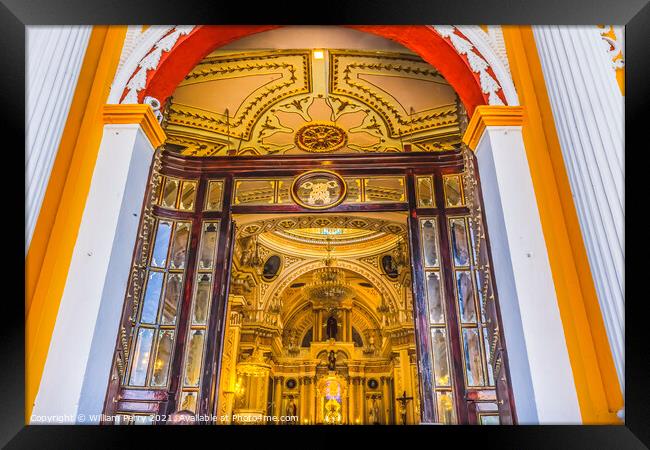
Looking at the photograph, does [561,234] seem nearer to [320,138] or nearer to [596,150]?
[596,150]

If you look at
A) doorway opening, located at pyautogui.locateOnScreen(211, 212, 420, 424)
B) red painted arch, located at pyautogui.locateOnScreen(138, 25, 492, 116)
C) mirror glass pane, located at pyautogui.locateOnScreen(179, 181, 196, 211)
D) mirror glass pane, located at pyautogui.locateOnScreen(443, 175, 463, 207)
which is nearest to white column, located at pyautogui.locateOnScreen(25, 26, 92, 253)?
red painted arch, located at pyautogui.locateOnScreen(138, 25, 492, 116)

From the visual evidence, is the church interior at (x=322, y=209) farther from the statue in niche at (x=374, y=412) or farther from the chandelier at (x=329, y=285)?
the statue in niche at (x=374, y=412)

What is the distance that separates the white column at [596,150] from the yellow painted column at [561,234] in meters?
0.19

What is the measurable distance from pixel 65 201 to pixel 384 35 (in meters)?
2.94

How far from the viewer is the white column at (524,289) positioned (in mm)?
2844

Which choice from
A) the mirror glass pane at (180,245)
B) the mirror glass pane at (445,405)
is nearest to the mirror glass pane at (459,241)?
the mirror glass pane at (445,405)

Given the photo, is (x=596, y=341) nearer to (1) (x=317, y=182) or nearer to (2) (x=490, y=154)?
(2) (x=490, y=154)

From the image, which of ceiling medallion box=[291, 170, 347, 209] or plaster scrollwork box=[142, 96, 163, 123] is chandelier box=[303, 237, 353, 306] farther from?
plaster scrollwork box=[142, 96, 163, 123]

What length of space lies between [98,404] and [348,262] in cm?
1167

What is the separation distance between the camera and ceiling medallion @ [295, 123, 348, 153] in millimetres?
7969

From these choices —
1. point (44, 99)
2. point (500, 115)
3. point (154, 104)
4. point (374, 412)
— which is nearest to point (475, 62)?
point (500, 115)

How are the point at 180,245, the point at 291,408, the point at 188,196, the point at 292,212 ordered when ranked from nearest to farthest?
the point at 180,245 → the point at 188,196 → the point at 292,212 → the point at 291,408

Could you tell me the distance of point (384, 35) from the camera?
4.42 meters
